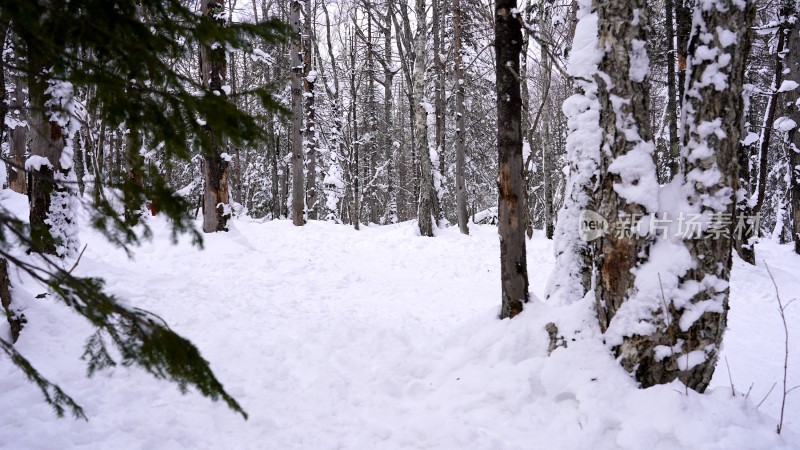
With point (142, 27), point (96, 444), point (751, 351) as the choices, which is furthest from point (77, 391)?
point (751, 351)

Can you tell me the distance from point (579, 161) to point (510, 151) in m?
0.72

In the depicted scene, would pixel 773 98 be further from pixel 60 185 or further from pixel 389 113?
pixel 389 113

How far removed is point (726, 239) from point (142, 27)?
3955 millimetres

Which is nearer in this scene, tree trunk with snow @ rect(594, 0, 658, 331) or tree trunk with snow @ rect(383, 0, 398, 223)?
tree trunk with snow @ rect(594, 0, 658, 331)

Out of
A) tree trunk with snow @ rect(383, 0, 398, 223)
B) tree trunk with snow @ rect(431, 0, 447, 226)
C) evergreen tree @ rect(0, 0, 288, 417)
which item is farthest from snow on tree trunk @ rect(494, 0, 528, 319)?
tree trunk with snow @ rect(383, 0, 398, 223)

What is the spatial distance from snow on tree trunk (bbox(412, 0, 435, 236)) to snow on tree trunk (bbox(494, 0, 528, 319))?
8.17 m

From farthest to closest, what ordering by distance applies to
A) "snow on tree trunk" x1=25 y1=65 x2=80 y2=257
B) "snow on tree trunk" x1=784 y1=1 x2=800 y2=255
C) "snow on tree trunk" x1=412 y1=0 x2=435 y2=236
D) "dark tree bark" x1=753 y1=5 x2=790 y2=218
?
"snow on tree trunk" x1=412 y1=0 x2=435 y2=236
"snow on tree trunk" x1=784 y1=1 x2=800 y2=255
"dark tree bark" x1=753 y1=5 x2=790 y2=218
"snow on tree trunk" x1=25 y1=65 x2=80 y2=257

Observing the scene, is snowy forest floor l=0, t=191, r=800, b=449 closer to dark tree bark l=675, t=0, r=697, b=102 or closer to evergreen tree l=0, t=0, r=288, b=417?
evergreen tree l=0, t=0, r=288, b=417

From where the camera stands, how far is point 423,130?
13.0 meters

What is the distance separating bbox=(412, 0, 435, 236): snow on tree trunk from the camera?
42.0 ft

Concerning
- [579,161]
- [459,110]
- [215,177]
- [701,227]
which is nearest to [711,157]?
[701,227]

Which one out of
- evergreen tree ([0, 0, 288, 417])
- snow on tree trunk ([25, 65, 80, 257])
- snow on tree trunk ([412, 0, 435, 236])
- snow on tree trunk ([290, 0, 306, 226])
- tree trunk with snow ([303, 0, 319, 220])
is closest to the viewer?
evergreen tree ([0, 0, 288, 417])

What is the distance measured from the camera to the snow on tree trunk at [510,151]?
4469 mm

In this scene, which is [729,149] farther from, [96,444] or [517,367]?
[96,444]
